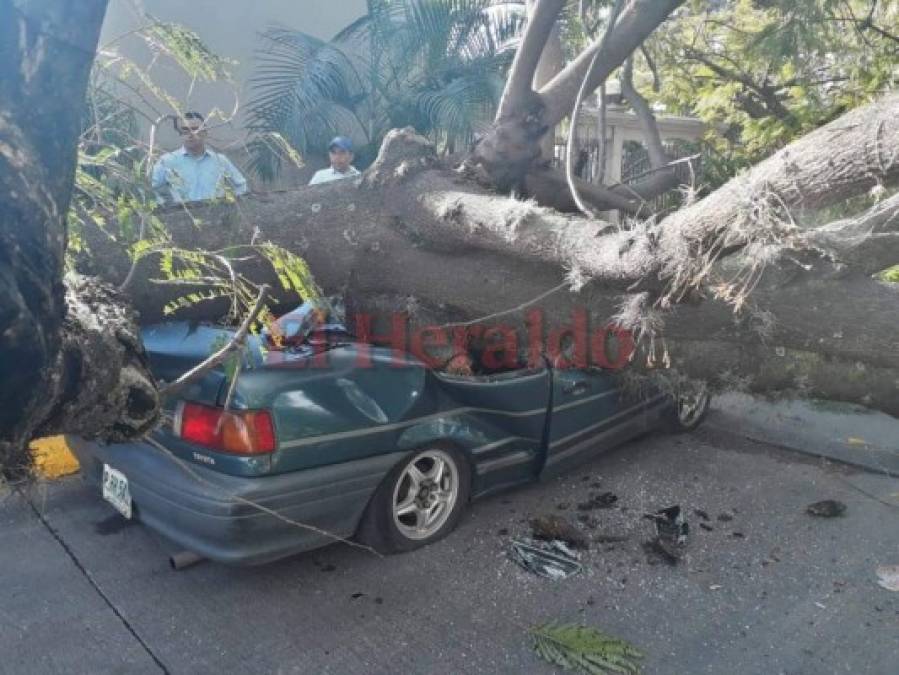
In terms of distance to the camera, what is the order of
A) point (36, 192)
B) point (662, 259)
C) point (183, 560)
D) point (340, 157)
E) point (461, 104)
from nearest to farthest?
point (36, 192), point (662, 259), point (183, 560), point (340, 157), point (461, 104)

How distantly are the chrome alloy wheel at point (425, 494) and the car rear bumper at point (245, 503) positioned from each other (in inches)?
8.2

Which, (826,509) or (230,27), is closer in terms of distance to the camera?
(826,509)

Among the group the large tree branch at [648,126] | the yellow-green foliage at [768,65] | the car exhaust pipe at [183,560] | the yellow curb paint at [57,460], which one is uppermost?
the yellow-green foliage at [768,65]

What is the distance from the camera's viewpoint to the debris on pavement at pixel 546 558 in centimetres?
396

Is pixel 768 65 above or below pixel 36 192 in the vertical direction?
above

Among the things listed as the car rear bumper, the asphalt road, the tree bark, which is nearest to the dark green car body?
the car rear bumper

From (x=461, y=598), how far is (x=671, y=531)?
1.30 metres

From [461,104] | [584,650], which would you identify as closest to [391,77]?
[461,104]

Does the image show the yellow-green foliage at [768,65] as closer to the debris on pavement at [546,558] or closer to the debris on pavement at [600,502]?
the debris on pavement at [600,502]

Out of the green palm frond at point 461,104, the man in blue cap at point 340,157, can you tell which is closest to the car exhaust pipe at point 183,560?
the man in blue cap at point 340,157

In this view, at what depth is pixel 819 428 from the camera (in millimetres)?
6328

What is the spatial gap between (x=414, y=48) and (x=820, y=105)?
163 inches

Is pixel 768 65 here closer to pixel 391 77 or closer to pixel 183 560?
pixel 391 77

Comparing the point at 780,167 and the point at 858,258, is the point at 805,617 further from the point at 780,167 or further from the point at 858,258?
the point at 780,167
